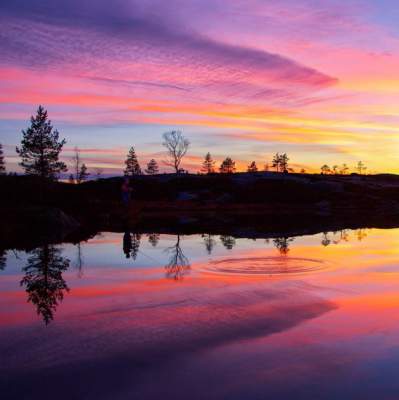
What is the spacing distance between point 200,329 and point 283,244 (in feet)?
58.5

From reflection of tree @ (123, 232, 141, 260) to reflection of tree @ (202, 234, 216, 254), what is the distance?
360 centimetres

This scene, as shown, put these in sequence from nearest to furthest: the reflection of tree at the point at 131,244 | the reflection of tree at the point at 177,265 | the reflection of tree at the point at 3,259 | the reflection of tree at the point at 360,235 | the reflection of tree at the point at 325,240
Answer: the reflection of tree at the point at 177,265 → the reflection of tree at the point at 3,259 → the reflection of tree at the point at 131,244 → the reflection of tree at the point at 325,240 → the reflection of tree at the point at 360,235

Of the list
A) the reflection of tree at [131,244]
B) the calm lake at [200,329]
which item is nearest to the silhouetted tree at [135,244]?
the reflection of tree at [131,244]

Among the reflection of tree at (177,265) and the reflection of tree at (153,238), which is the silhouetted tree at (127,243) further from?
the reflection of tree at (177,265)

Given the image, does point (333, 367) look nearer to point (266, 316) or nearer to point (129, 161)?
point (266, 316)

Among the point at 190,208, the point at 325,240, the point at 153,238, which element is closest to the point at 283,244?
the point at 325,240

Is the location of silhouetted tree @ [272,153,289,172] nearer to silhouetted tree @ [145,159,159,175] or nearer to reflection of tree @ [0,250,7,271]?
silhouetted tree @ [145,159,159,175]

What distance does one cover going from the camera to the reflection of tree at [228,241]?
27541 millimetres

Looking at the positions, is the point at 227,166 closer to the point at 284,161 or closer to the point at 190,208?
the point at 284,161

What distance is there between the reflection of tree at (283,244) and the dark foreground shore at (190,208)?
2.96 meters

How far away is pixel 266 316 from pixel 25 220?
34190 millimetres

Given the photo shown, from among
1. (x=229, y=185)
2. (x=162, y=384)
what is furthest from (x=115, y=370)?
(x=229, y=185)

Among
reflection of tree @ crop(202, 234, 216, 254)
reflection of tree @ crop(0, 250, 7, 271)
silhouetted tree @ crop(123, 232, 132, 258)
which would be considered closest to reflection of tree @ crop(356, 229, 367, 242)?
reflection of tree @ crop(202, 234, 216, 254)

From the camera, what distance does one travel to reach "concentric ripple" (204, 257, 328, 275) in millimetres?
18967
